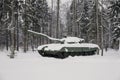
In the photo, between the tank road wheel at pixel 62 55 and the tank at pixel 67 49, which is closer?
the tank at pixel 67 49

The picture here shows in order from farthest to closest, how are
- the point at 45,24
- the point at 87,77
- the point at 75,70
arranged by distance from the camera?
1. the point at 45,24
2. the point at 75,70
3. the point at 87,77

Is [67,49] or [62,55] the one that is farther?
[62,55]

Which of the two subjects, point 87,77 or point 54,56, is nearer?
point 87,77

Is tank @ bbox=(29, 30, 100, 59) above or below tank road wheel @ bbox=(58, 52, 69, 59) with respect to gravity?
above

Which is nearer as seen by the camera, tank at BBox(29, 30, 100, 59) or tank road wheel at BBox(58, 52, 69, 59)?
tank at BBox(29, 30, 100, 59)

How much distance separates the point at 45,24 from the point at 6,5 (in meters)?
16.3

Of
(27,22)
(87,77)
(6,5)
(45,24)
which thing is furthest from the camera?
(45,24)

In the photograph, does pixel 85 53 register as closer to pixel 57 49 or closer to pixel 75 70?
pixel 57 49

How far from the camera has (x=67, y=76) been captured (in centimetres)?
995

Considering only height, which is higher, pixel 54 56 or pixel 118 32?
pixel 118 32

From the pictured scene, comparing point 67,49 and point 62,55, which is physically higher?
point 67,49

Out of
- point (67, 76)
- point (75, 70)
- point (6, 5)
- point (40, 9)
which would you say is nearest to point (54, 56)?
point (75, 70)

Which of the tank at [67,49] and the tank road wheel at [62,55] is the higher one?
the tank at [67,49]

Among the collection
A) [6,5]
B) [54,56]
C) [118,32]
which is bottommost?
[54,56]
